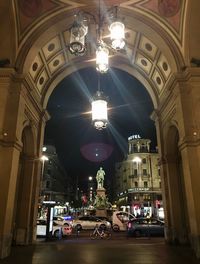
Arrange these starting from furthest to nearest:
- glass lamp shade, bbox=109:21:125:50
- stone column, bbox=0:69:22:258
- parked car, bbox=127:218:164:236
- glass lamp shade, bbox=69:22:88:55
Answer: parked car, bbox=127:218:164:236 < stone column, bbox=0:69:22:258 < glass lamp shade, bbox=109:21:125:50 < glass lamp shade, bbox=69:22:88:55

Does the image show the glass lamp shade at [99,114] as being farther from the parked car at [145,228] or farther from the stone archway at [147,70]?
the parked car at [145,228]

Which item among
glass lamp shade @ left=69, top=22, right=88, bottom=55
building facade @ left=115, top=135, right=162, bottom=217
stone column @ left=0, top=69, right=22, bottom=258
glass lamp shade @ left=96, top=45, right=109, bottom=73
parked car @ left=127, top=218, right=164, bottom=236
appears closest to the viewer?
glass lamp shade @ left=69, top=22, right=88, bottom=55

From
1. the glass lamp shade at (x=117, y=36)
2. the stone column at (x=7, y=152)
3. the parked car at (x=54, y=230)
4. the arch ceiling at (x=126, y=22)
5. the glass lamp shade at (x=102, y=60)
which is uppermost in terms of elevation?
the arch ceiling at (x=126, y=22)

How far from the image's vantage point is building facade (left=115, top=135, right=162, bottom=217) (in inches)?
2308

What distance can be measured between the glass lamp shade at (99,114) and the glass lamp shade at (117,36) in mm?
2516

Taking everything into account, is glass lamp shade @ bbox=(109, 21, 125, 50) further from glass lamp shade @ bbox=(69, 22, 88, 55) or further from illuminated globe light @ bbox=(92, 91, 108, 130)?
illuminated globe light @ bbox=(92, 91, 108, 130)

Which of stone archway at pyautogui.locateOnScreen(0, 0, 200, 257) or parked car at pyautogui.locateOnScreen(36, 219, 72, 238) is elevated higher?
stone archway at pyautogui.locateOnScreen(0, 0, 200, 257)

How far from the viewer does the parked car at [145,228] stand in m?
20.4

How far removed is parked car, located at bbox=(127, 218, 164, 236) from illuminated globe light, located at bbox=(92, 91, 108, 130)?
13.7 m

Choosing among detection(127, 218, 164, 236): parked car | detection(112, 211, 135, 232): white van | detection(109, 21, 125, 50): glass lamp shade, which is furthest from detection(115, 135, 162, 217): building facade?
detection(109, 21, 125, 50): glass lamp shade

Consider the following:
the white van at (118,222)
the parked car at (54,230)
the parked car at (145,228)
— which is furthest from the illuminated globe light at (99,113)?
the white van at (118,222)

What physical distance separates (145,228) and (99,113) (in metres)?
14.4

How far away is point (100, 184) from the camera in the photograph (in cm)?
4122

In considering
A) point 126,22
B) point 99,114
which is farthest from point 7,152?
point 126,22
